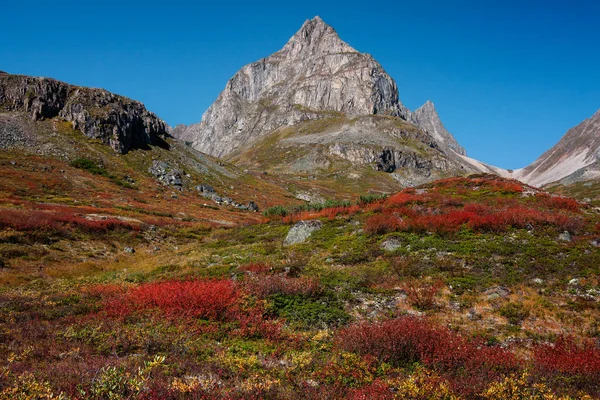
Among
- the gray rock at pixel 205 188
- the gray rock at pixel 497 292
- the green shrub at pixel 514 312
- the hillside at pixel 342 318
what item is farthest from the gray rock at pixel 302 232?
the gray rock at pixel 205 188

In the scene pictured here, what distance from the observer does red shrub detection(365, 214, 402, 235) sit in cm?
2698

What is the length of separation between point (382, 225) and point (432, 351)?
1720 cm

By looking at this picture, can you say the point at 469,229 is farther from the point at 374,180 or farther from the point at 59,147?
the point at 374,180

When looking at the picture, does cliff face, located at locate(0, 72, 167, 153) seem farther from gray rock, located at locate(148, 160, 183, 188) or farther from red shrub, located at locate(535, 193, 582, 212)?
red shrub, located at locate(535, 193, 582, 212)

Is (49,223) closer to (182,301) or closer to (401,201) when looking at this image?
(182,301)

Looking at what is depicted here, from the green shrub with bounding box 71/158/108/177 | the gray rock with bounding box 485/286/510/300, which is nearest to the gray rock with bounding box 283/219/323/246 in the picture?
the gray rock with bounding box 485/286/510/300

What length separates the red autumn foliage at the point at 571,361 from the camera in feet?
30.1

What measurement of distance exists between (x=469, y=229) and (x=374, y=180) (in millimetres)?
155147

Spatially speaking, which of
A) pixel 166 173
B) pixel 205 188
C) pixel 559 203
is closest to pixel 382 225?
pixel 559 203

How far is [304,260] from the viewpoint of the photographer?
2425 centimetres

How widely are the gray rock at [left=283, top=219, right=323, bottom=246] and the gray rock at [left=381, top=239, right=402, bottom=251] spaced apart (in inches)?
309

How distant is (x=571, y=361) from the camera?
992 centimetres

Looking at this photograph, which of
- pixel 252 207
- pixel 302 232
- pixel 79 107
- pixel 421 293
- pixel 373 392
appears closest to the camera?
pixel 373 392

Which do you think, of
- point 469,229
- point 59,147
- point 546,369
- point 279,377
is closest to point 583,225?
point 469,229
